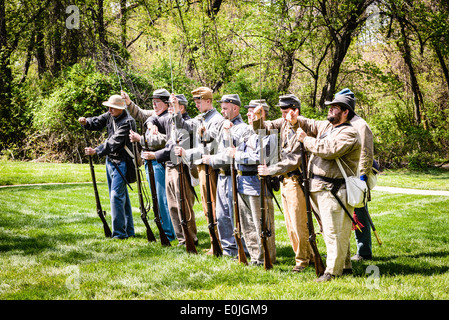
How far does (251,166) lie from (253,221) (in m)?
0.76

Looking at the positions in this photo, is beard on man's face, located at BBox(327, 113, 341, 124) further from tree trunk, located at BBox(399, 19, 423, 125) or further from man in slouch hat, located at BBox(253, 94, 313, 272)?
tree trunk, located at BBox(399, 19, 423, 125)

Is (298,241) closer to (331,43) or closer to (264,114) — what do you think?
(264,114)

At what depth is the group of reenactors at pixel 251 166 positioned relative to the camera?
5.39 metres

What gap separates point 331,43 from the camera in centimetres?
2139

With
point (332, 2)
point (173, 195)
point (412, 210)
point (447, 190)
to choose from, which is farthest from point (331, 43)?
point (173, 195)

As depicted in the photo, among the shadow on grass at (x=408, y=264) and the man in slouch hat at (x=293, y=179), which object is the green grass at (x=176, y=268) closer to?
the shadow on grass at (x=408, y=264)

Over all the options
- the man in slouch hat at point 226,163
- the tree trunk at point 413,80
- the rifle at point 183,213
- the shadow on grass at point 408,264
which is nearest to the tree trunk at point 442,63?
the tree trunk at point 413,80

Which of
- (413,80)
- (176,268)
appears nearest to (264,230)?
(176,268)

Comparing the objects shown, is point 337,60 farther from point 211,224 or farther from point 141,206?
point 211,224

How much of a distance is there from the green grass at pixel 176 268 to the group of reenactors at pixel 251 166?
398 millimetres

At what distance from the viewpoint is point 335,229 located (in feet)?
17.6

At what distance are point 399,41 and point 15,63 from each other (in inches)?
777

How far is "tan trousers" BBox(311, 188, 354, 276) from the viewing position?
5348mm

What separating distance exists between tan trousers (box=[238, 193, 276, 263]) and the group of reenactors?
1 cm
